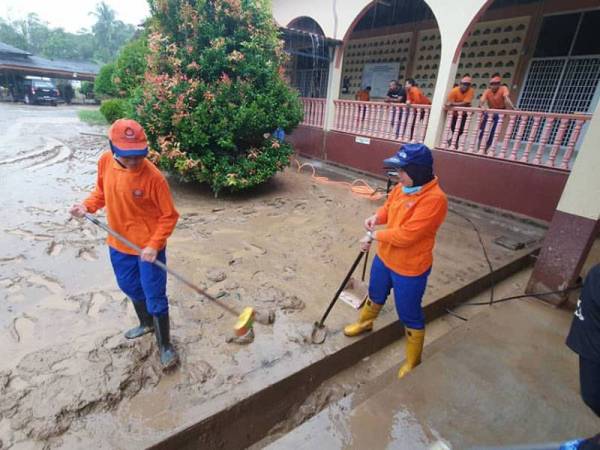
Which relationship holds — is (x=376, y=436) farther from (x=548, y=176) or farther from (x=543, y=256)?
(x=548, y=176)

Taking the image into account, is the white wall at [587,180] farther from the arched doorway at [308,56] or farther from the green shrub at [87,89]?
the green shrub at [87,89]

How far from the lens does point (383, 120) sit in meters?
7.81

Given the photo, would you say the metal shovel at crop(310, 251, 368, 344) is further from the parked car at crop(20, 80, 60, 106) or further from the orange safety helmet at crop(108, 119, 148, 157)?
the parked car at crop(20, 80, 60, 106)

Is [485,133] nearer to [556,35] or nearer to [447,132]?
[447,132]

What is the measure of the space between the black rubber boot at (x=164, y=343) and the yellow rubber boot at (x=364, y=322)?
1.37 m

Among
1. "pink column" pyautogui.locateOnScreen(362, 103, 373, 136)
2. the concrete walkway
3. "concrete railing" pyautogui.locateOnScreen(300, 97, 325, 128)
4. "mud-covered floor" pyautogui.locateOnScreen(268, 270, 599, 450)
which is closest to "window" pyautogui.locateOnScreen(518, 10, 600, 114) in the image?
"pink column" pyautogui.locateOnScreen(362, 103, 373, 136)

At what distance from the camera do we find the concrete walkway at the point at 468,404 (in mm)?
2004

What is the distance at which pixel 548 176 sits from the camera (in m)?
5.46

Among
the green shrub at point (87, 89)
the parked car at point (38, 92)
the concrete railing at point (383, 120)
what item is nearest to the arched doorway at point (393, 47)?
the concrete railing at point (383, 120)

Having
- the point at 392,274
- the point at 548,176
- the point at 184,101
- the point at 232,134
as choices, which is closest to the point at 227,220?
the point at 232,134

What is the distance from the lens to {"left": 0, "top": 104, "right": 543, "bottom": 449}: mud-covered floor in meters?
2.08

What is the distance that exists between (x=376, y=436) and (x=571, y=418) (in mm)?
1291

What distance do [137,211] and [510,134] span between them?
243 inches

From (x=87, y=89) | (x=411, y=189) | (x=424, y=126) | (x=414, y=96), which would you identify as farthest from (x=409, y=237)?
(x=87, y=89)
